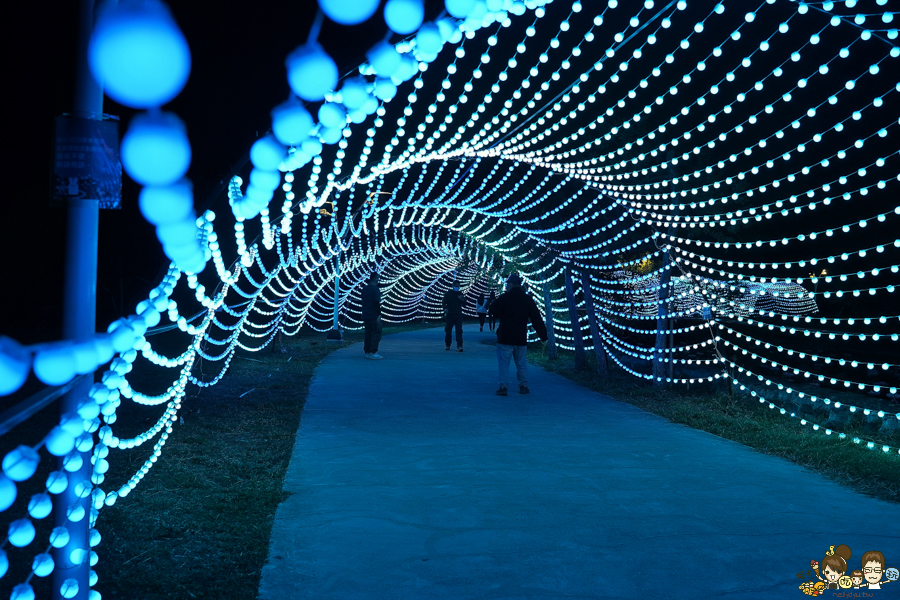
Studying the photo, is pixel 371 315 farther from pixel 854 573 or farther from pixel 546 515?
pixel 854 573

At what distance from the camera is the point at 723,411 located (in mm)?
8086

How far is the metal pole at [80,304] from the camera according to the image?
255 cm

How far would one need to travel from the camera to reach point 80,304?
8.62 ft

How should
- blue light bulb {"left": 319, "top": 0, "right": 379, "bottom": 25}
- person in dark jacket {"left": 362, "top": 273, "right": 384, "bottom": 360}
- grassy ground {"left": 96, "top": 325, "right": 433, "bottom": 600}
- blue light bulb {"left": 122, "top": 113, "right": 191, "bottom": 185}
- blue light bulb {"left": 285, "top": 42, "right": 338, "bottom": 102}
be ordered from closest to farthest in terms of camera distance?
1. blue light bulb {"left": 122, "top": 113, "right": 191, "bottom": 185}
2. blue light bulb {"left": 319, "top": 0, "right": 379, "bottom": 25}
3. blue light bulb {"left": 285, "top": 42, "right": 338, "bottom": 102}
4. grassy ground {"left": 96, "top": 325, "right": 433, "bottom": 600}
5. person in dark jacket {"left": 362, "top": 273, "right": 384, "bottom": 360}

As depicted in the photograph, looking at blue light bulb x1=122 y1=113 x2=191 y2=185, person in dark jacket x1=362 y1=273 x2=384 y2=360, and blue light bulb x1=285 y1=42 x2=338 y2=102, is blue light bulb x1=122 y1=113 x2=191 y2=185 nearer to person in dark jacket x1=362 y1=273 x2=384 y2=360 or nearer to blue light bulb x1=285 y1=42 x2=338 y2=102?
blue light bulb x1=285 y1=42 x2=338 y2=102

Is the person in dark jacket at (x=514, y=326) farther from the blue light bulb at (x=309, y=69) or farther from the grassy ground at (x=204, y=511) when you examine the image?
the blue light bulb at (x=309, y=69)

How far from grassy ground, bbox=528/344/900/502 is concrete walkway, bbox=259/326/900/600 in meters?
0.24

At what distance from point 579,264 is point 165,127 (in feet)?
35.1

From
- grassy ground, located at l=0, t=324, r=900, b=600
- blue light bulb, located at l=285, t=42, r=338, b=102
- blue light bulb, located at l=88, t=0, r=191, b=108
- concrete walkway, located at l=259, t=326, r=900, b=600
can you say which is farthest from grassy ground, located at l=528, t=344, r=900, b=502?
blue light bulb, located at l=88, t=0, r=191, b=108

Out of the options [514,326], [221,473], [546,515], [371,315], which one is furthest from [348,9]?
[371,315]

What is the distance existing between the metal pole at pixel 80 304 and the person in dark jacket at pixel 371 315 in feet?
37.7

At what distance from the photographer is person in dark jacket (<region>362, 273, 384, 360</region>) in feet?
46.6

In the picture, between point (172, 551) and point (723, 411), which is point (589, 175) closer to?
point (723, 411)

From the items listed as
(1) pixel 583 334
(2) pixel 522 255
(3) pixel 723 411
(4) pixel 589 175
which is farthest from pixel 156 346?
(3) pixel 723 411
